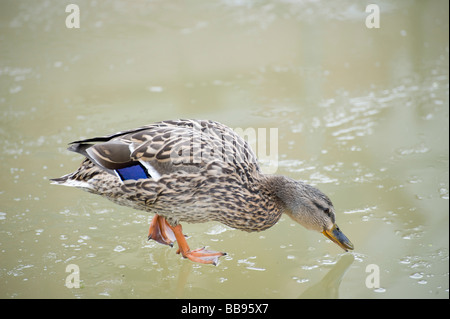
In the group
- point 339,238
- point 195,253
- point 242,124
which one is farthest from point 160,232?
point 242,124

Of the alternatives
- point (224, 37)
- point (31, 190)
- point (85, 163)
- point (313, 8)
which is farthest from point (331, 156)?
point (313, 8)

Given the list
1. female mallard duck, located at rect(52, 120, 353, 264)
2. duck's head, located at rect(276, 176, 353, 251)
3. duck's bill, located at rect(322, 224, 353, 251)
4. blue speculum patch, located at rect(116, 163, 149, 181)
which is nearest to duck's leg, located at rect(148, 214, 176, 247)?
female mallard duck, located at rect(52, 120, 353, 264)

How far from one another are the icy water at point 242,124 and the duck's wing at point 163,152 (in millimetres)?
676

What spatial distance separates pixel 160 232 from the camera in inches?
167

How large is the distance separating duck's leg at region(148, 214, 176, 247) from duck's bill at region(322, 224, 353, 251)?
3.91 ft

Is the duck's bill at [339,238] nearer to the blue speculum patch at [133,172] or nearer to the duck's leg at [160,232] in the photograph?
the duck's leg at [160,232]

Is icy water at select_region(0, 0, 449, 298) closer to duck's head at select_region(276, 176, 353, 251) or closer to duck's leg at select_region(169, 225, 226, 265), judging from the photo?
duck's leg at select_region(169, 225, 226, 265)

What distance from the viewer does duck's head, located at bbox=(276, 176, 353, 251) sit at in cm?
395

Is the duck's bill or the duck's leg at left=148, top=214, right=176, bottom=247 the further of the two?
the duck's leg at left=148, top=214, right=176, bottom=247

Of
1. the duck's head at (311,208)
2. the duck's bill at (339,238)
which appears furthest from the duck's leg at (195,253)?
the duck's bill at (339,238)

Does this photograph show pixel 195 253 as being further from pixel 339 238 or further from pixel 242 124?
pixel 242 124

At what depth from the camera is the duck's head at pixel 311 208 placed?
3.95m

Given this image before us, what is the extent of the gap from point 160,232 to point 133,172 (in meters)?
0.65

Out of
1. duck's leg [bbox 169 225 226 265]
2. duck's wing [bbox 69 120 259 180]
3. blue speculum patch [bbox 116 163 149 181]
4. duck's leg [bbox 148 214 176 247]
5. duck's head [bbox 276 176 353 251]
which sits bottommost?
duck's leg [bbox 169 225 226 265]
